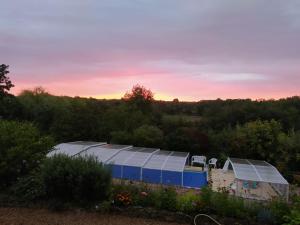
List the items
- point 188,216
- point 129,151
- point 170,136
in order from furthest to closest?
point 170,136 < point 129,151 < point 188,216

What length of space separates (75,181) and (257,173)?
1719 cm

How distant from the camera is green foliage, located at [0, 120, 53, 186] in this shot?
9031 mm

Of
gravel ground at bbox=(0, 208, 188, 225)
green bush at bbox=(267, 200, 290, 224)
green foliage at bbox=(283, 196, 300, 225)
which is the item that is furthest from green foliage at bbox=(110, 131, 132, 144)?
green foliage at bbox=(283, 196, 300, 225)

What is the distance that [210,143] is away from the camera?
37.8 metres

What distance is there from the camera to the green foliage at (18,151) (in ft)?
29.6

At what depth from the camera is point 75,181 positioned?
25.6 ft

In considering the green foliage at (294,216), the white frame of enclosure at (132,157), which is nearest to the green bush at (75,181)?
the green foliage at (294,216)

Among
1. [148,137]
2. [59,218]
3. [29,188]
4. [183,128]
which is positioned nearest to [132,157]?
[148,137]

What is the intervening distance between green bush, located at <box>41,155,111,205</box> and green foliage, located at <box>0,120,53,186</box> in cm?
135

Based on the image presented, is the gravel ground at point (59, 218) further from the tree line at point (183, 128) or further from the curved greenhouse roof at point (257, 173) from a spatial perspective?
the tree line at point (183, 128)

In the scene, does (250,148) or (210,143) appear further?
(210,143)

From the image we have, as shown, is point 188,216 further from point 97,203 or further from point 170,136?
point 170,136

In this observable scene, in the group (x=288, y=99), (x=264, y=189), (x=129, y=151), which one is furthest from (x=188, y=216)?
(x=288, y=99)

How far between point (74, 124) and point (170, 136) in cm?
983
